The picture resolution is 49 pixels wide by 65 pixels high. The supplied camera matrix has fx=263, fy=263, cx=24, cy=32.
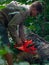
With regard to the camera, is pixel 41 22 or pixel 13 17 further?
pixel 41 22

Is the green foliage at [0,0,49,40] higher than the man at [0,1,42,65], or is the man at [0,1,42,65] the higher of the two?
the man at [0,1,42,65]

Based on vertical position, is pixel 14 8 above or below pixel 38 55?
above

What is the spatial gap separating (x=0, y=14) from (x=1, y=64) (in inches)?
109

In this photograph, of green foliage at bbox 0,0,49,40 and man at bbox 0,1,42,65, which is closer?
man at bbox 0,1,42,65

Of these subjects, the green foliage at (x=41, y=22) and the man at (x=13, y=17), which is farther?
the green foliage at (x=41, y=22)

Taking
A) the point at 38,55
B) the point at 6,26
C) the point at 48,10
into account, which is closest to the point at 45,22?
the point at 48,10

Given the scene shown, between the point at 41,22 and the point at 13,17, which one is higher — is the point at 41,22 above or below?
below

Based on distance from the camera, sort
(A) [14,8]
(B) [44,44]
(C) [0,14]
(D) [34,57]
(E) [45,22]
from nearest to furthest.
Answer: (A) [14,8] < (C) [0,14] < (D) [34,57] < (B) [44,44] < (E) [45,22]

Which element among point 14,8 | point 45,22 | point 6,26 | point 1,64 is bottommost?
point 45,22

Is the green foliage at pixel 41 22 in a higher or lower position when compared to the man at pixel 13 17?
lower

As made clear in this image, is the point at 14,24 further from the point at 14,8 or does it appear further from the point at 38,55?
the point at 38,55

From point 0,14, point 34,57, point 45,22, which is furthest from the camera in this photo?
point 45,22

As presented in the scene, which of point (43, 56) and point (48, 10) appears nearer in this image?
point (43, 56)

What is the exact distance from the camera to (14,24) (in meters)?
4.06
